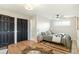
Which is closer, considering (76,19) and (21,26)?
(76,19)

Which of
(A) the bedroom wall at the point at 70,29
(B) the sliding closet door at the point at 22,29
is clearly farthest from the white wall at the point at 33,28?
(A) the bedroom wall at the point at 70,29

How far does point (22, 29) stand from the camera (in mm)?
1736

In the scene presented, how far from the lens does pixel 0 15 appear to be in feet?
4.94

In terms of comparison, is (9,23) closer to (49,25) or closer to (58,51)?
(49,25)

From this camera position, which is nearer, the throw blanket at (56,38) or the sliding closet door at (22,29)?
the throw blanket at (56,38)

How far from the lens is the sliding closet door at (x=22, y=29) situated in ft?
5.58

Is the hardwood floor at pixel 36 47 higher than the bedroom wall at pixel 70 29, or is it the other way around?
the bedroom wall at pixel 70 29

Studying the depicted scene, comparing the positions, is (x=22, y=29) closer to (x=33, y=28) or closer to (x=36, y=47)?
(x=33, y=28)

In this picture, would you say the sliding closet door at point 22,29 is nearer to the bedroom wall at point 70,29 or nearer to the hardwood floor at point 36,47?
the hardwood floor at point 36,47

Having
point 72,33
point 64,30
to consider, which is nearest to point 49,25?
point 64,30

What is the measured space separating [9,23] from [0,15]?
21 cm

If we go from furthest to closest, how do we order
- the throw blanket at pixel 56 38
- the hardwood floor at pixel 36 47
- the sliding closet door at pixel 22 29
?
the sliding closet door at pixel 22 29 < the throw blanket at pixel 56 38 < the hardwood floor at pixel 36 47

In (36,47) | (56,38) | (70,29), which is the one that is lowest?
(36,47)

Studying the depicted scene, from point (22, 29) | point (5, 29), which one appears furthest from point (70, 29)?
point (5, 29)
